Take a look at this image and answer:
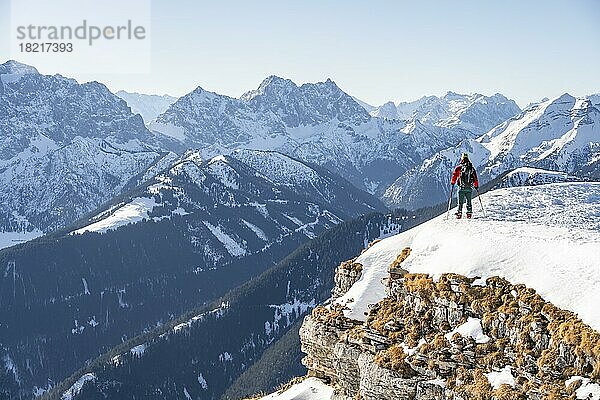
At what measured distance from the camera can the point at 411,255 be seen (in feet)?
140

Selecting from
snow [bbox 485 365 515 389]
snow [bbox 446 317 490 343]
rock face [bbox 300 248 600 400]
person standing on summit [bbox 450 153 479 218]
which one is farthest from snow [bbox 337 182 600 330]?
snow [bbox 485 365 515 389]

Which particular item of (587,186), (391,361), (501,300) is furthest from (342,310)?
(587,186)

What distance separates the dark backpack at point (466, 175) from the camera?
150 ft

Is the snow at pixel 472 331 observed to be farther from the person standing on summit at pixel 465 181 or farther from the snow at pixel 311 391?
the person standing on summit at pixel 465 181

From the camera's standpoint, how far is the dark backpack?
45.6 meters

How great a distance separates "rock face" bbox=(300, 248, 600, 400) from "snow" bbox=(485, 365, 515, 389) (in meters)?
0.04

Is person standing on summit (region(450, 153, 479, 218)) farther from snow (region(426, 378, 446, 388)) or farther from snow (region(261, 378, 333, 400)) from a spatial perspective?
snow (region(426, 378, 446, 388))

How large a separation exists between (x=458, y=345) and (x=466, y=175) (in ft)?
54.2

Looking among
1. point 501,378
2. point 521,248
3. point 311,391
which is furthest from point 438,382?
point 311,391

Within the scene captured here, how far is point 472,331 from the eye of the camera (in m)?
33.1

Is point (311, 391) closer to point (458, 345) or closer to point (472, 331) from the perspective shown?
point (458, 345)

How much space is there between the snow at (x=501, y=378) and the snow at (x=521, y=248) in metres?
4.37

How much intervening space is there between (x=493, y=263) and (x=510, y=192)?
57.6 ft

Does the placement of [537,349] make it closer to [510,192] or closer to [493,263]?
[493,263]
